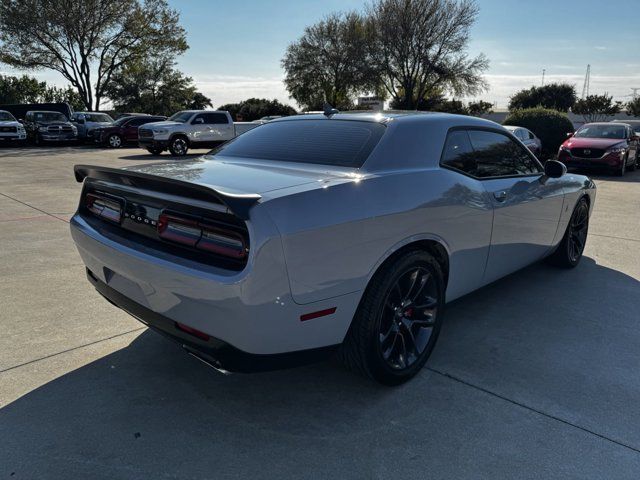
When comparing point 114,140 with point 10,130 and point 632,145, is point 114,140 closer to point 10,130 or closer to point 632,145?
point 10,130

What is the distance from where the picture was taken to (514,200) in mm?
3719

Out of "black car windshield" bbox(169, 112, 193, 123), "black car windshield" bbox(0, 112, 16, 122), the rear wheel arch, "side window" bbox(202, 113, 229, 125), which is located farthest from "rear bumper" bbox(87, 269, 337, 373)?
"black car windshield" bbox(0, 112, 16, 122)

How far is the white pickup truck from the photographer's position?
1908cm

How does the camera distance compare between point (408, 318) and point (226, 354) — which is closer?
point (226, 354)

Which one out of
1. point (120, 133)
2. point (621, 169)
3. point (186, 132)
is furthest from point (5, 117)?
point (621, 169)

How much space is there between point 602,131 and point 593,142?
1.51m

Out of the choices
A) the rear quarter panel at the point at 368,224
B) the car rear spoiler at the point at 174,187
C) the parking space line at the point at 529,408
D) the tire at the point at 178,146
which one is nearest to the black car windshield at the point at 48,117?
the tire at the point at 178,146

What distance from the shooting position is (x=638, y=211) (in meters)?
8.73

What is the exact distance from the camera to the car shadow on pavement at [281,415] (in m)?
2.24

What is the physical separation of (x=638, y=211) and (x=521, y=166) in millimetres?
6049

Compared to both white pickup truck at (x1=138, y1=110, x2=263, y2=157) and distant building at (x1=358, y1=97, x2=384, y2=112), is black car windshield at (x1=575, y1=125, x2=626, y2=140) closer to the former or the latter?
white pickup truck at (x1=138, y1=110, x2=263, y2=157)

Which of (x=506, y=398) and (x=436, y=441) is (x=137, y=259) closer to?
(x=436, y=441)

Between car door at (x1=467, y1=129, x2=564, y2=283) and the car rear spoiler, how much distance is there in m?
1.98

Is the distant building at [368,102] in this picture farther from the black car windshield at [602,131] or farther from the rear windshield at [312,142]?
the rear windshield at [312,142]
